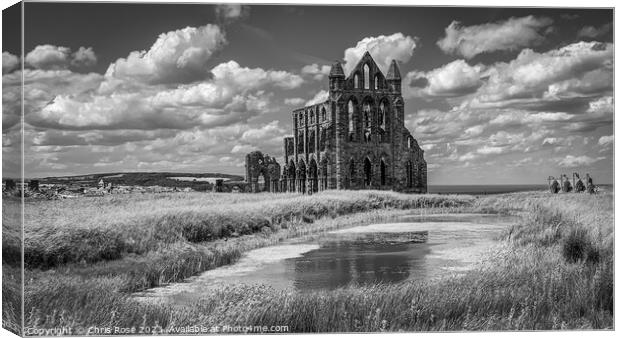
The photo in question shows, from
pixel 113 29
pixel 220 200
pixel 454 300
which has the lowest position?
pixel 454 300

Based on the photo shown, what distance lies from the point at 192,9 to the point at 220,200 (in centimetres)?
575

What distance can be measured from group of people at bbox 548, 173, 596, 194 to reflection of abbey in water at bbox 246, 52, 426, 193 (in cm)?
261

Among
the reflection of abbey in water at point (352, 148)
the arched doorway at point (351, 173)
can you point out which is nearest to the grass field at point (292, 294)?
the reflection of abbey in water at point (352, 148)

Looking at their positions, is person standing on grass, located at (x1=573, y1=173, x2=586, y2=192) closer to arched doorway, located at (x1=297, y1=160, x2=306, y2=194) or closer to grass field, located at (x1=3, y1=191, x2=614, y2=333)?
grass field, located at (x1=3, y1=191, x2=614, y2=333)

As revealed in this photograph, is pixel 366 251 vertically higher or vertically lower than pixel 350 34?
lower

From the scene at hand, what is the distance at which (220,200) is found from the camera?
1681 centimetres

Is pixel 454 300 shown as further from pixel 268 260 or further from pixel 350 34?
pixel 350 34

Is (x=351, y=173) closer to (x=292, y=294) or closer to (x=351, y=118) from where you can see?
(x=351, y=118)

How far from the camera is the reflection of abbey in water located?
614 inches

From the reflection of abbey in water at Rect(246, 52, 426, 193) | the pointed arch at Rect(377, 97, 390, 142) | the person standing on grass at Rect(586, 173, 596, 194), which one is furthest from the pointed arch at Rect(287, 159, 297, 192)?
the person standing on grass at Rect(586, 173, 596, 194)

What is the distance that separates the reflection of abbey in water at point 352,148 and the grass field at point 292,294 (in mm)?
2496

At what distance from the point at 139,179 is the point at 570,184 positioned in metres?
8.10

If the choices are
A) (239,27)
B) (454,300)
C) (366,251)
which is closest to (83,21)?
(239,27)

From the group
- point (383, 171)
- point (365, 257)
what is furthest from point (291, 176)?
point (365, 257)
